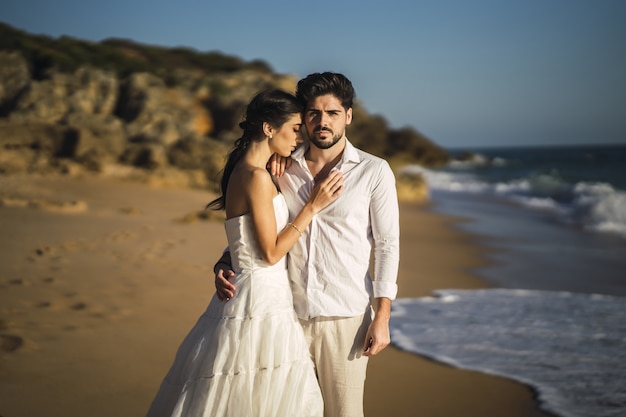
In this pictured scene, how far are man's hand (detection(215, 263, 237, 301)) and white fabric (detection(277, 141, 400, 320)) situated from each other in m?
0.32

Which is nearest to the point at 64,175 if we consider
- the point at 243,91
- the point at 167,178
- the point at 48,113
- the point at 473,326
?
the point at 167,178

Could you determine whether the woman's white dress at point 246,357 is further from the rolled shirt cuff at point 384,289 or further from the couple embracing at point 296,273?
the rolled shirt cuff at point 384,289

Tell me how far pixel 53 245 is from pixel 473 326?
5612mm

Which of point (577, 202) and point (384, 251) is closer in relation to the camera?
point (384, 251)

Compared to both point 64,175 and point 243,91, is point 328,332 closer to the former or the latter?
point 64,175

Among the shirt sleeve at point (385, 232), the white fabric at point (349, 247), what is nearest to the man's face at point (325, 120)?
the white fabric at point (349, 247)

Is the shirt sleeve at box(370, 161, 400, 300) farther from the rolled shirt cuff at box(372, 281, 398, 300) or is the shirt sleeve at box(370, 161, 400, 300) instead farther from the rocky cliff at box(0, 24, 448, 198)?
the rocky cliff at box(0, 24, 448, 198)

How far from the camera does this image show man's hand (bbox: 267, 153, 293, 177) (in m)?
2.90

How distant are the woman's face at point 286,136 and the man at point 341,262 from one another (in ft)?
0.23

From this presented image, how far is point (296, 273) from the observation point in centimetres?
284

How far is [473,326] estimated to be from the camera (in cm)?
598

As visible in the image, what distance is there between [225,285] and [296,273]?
1.21ft

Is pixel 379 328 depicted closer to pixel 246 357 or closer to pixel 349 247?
pixel 349 247

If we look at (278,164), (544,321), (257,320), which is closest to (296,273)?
(257,320)
